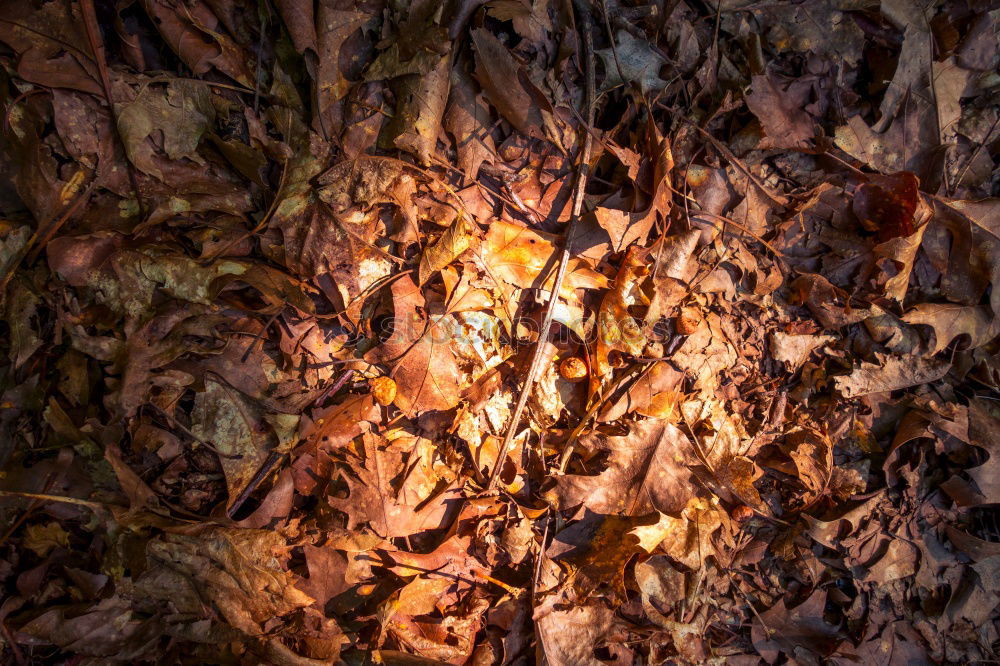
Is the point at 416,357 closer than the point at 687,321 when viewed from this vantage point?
Yes

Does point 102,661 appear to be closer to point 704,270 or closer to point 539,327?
point 539,327

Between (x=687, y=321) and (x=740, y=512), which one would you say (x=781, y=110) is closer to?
(x=687, y=321)

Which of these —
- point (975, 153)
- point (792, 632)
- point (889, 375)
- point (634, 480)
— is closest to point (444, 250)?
point (634, 480)

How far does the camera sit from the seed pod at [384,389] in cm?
206

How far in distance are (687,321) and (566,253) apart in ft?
2.15

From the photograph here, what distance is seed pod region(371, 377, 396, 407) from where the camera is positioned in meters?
2.06

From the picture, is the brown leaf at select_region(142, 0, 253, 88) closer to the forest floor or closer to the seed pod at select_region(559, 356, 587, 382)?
the forest floor

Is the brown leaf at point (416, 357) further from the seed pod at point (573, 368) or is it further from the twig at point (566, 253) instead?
the seed pod at point (573, 368)

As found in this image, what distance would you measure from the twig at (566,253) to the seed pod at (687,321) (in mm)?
595

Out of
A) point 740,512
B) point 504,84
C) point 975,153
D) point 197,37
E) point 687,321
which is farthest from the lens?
point 975,153

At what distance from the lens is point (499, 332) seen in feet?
7.08

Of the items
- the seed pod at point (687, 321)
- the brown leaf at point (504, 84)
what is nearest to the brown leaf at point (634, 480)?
the seed pod at point (687, 321)

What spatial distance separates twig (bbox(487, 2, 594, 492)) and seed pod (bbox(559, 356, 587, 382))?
11cm

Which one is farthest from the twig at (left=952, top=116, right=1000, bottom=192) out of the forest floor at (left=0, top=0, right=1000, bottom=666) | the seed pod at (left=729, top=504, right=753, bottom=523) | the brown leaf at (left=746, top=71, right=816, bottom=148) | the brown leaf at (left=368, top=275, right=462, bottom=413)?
the brown leaf at (left=368, top=275, right=462, bottom=413)
